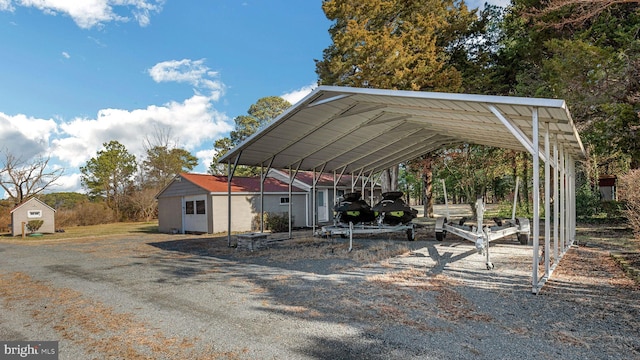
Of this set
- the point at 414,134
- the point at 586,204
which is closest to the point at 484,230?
the point at 414,134

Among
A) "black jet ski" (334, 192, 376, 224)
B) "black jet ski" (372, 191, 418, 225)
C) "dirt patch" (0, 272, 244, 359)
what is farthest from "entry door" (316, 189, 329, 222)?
"dirt patch" (0, 272, 244, 359)

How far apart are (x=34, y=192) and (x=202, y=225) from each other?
21.9m

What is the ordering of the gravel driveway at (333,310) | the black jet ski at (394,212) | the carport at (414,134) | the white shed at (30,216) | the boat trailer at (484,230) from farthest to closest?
the white shed at (30,216)
the black jet ski at (394,212)
the boat trailer at (484,230)
the carport at (414,134)
the gravel driveway at (333,310)

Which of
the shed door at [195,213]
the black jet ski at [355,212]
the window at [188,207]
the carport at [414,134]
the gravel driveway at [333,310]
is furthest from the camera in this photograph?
the window at [188,207]

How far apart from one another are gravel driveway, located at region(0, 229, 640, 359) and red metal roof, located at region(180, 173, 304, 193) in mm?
10357

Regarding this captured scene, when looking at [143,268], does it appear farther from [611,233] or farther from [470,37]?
[470,37]

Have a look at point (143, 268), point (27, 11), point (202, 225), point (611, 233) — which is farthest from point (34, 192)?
point (611, 233)

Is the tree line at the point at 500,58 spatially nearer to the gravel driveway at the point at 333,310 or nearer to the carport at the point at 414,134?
the carport at the point at 414,134

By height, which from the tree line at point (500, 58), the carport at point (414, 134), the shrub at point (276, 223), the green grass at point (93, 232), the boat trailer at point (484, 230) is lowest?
the green grass at point (93, 232)

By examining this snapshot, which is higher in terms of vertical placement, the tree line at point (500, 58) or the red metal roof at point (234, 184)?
the tree line at point (500, 58)

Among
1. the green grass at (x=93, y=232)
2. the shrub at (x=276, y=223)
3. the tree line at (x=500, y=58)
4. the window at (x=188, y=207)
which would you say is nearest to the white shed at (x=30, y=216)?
the green grass at (x=93, y=232)

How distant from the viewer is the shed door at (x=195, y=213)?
18.1m

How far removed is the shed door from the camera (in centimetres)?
1808

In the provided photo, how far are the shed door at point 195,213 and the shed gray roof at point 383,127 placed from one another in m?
7.00
